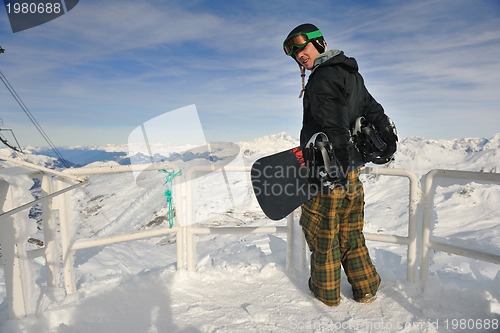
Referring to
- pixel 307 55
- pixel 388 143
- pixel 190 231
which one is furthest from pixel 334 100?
pixel 190 231

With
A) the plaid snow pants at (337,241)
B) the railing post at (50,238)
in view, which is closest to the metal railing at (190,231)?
the railing post at (50,238)

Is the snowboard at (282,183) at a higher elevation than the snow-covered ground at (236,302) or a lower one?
higher

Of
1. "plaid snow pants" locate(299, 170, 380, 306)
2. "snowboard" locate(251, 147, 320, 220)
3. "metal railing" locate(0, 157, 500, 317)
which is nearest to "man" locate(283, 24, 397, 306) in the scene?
"plaid snow pants" locate(299, 170, 380, 306)

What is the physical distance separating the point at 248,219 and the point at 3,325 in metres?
9.61

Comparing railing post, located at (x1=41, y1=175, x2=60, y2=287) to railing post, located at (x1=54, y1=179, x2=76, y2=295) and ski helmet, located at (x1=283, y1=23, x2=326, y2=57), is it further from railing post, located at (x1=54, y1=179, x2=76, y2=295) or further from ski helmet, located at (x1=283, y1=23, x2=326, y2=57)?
ski helmet, located at (x1=283, y1=23, x2=326, y2=57)

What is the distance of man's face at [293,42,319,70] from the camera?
238 centimetres

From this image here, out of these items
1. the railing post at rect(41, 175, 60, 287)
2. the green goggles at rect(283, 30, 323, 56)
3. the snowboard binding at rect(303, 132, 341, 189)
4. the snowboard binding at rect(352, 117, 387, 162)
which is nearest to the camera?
the snowboard binding at rect(303, 132, 341, 189)

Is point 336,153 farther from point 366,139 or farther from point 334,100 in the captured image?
point 366,139

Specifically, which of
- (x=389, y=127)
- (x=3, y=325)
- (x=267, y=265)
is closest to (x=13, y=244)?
(x=3, y=325)

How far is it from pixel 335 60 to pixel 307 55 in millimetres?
261

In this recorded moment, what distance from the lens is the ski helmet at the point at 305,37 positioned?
233 centimetres

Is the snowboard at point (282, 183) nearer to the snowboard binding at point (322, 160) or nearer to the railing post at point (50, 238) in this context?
the snowboard binding at point (322, 160)

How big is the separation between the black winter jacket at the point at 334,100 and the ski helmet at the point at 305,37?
15 centimetres

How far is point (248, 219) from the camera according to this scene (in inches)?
458
